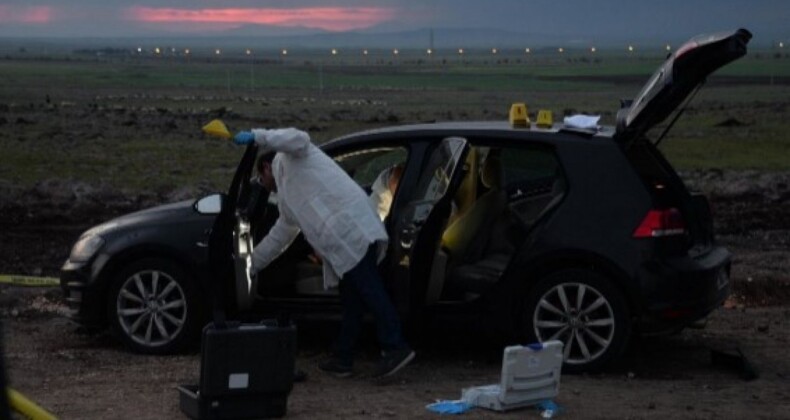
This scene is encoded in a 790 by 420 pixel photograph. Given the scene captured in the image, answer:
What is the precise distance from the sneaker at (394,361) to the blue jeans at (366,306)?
4 cm

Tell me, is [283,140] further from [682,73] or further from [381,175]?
[682,73]

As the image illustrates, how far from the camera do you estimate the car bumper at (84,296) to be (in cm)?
992

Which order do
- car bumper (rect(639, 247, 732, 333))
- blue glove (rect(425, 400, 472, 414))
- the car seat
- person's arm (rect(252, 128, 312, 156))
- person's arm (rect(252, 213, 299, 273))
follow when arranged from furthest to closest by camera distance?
the car seat
person's arm (rect(252, 213, 299, 273))
car bumper (rect(639, 247, 732, 333))
person's arm (rect(252, 128, 312, 156))
blue glove (rect(425, 400, 472, 414))

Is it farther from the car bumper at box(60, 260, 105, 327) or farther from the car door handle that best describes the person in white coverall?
the car bumper at box(60, 260, 105, 327)

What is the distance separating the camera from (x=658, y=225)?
9.18m

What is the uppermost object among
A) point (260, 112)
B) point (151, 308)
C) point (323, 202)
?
point (323, 202)

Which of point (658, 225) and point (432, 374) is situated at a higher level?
point (658, 225)

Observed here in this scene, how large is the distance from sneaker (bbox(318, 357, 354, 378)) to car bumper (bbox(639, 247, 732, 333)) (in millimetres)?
1743

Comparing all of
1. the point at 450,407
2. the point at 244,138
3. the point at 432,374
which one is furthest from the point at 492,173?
the point at 450,407

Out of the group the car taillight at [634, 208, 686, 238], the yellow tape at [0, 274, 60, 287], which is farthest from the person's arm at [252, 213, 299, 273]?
the yellow tape at [0, 274, 60, 287]

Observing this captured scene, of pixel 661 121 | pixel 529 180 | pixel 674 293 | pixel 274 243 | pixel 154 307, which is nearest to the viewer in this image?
pixel 674 293

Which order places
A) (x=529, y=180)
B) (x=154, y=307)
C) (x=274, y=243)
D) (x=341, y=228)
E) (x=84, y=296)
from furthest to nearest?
(x=529, y=180), (x=84, y=296), (x=154, y=307), (x=274, y=243), (x=341, y=228)

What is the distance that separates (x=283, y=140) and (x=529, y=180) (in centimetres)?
241

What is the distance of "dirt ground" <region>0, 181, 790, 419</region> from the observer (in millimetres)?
8180
